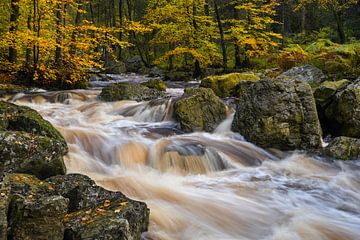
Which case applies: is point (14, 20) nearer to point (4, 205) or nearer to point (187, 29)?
point (187, 29)

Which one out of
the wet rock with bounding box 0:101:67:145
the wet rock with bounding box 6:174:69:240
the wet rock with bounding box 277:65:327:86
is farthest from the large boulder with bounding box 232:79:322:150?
the wet rock with bounding box 6:174:69:240

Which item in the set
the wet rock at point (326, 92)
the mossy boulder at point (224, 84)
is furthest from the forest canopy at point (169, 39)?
the mossy boulder at point (224, 84)

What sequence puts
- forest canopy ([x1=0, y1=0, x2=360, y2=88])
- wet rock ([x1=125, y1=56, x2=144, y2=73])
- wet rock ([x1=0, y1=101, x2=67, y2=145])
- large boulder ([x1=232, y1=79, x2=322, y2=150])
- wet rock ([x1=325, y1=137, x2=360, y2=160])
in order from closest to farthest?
wet rock ([x1=0, y1=101, x2=67, y2=145]) < wet rock ([x1=325, y1=137, x2=360, y2=160]) < large boulder ([x1=232, y1=79, x2=322, y2=150]) < forest canopy ([x1=0, y1=0, x2=360, y2=88]) < wet rock ([x1=125, y1=56, x2=144, y2=73])

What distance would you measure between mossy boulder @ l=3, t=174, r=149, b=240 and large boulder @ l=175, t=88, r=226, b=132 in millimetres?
4669

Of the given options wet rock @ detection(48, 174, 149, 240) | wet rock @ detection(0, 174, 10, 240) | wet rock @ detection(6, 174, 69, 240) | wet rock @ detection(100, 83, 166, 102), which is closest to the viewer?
wet rock @ detection(0, 174, 10, 240)

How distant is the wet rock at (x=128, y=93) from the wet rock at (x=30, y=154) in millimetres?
6874

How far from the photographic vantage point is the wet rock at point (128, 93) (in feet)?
37.2

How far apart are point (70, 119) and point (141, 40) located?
23782mm

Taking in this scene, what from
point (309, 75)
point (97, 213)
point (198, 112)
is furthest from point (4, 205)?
point (309, 75)

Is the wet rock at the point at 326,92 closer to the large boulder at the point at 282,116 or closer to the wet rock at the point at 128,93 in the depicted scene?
the large boulder at the point at 282,116

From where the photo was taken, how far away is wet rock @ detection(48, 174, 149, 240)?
9.55 ft

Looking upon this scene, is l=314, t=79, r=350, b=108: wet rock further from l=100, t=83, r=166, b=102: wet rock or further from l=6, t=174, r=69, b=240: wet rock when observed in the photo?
l=6, t=174, r=69, b=240: wet rock

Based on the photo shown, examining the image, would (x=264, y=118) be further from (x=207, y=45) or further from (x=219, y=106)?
(x=207, y=45)

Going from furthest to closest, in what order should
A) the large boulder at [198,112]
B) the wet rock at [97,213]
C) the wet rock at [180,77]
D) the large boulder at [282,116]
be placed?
1. the wet rock at [180,77]
2. the large boulder at [198,112]
3. the large boulder at [282,116]
4. the wet rock at [97,213]
